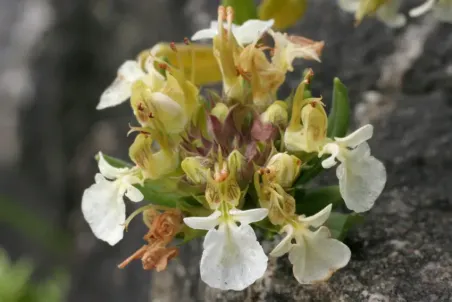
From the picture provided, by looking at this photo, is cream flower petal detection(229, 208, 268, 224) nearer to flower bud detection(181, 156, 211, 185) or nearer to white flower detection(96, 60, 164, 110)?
flower bud detection(181, 156, 211, 185)

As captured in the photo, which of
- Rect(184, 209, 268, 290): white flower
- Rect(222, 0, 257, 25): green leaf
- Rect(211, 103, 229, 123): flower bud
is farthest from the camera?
Rect(222, 0, 257, 25): green leaf

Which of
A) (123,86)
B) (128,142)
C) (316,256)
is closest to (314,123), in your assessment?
(316,256)

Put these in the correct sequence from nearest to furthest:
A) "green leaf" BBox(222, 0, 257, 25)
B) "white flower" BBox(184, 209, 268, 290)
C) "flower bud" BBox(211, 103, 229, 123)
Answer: "white flower" BBox(184, 209, 268, 290), "flower bud" BBox(211, 103, 229, 123), "green leaf" BBox(222, 0, 257, 25)

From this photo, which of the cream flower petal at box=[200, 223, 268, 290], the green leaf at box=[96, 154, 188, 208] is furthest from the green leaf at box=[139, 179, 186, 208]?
the cream flower petal at box=[200, 223, 268, 290]

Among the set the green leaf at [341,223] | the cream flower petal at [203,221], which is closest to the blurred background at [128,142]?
the green leaf at [341,223]

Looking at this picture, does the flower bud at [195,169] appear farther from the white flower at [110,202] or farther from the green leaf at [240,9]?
the green leaf at [240,9]

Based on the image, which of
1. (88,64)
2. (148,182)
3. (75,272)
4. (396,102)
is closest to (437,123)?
(396,102)

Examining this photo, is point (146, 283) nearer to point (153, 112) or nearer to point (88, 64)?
point (153, 112)

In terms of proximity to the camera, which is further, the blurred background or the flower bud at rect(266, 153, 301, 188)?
the blurred background
